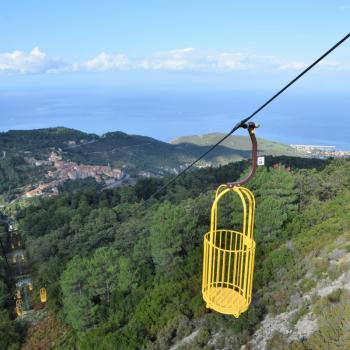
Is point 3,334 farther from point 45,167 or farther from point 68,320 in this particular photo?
point 45,167

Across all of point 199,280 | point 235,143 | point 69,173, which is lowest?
point 69,173

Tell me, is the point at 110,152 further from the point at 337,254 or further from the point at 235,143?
the point at 337,254

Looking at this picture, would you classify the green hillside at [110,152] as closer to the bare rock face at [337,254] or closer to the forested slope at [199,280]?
the forested slope at [199,280]

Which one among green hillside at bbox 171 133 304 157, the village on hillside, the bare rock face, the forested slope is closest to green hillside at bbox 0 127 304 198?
green hillside at bbox 171 133 304 157

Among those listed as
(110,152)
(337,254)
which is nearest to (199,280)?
(337,254)

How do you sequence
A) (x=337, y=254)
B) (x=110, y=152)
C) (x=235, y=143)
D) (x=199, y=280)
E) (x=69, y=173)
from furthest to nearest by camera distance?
(x=235, y=143) < (x=110, y=152) < (x=69, y=173) < (x=199, y=280) < (x=337, y=254)

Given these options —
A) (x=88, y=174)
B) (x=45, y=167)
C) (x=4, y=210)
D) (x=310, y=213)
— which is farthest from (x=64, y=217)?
(x=45, y=167)

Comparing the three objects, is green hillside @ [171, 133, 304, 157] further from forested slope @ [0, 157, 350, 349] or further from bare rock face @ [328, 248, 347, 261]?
bare rock face @ [328, 248, 347, 261]

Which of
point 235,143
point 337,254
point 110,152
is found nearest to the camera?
point 337,254

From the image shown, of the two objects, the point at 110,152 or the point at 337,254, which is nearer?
the point at 337,254

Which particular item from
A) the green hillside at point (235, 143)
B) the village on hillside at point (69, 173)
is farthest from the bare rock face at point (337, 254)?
the green hillside at point (235, 143)
